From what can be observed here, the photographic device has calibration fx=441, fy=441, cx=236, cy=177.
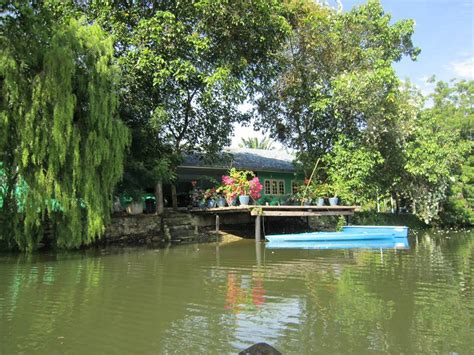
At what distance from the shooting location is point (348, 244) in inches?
612

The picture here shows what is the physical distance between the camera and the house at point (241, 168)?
21.1 m

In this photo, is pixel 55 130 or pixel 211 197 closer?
pixel 55 130

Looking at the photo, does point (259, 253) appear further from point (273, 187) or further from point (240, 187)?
Answer: point (273, 187)

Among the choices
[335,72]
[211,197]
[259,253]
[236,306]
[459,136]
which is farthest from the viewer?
[459,136]

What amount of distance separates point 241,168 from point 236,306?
52.0 feet

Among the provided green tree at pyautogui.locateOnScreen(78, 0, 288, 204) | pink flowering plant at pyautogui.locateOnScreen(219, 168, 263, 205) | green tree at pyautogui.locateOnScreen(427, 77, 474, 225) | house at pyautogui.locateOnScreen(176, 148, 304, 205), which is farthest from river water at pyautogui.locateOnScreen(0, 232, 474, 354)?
green tree at pyautogui.locateOnScreen(427, 77, 474, 225)

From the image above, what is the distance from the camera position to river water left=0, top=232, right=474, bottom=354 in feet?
15.5

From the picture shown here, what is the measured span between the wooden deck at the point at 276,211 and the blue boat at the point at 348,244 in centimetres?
121

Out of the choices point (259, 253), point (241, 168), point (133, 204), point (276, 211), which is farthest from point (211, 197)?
point (259, 253)

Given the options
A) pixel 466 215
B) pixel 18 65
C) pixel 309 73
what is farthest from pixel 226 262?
pixel 466 215

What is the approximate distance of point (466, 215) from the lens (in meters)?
26.8

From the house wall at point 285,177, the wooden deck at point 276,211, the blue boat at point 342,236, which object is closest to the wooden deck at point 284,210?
the wooden deck at point 276,211

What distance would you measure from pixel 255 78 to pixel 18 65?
33.9 ft

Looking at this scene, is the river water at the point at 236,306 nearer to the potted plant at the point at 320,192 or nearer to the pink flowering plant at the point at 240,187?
the pink flowering plant at the point at 240,187
